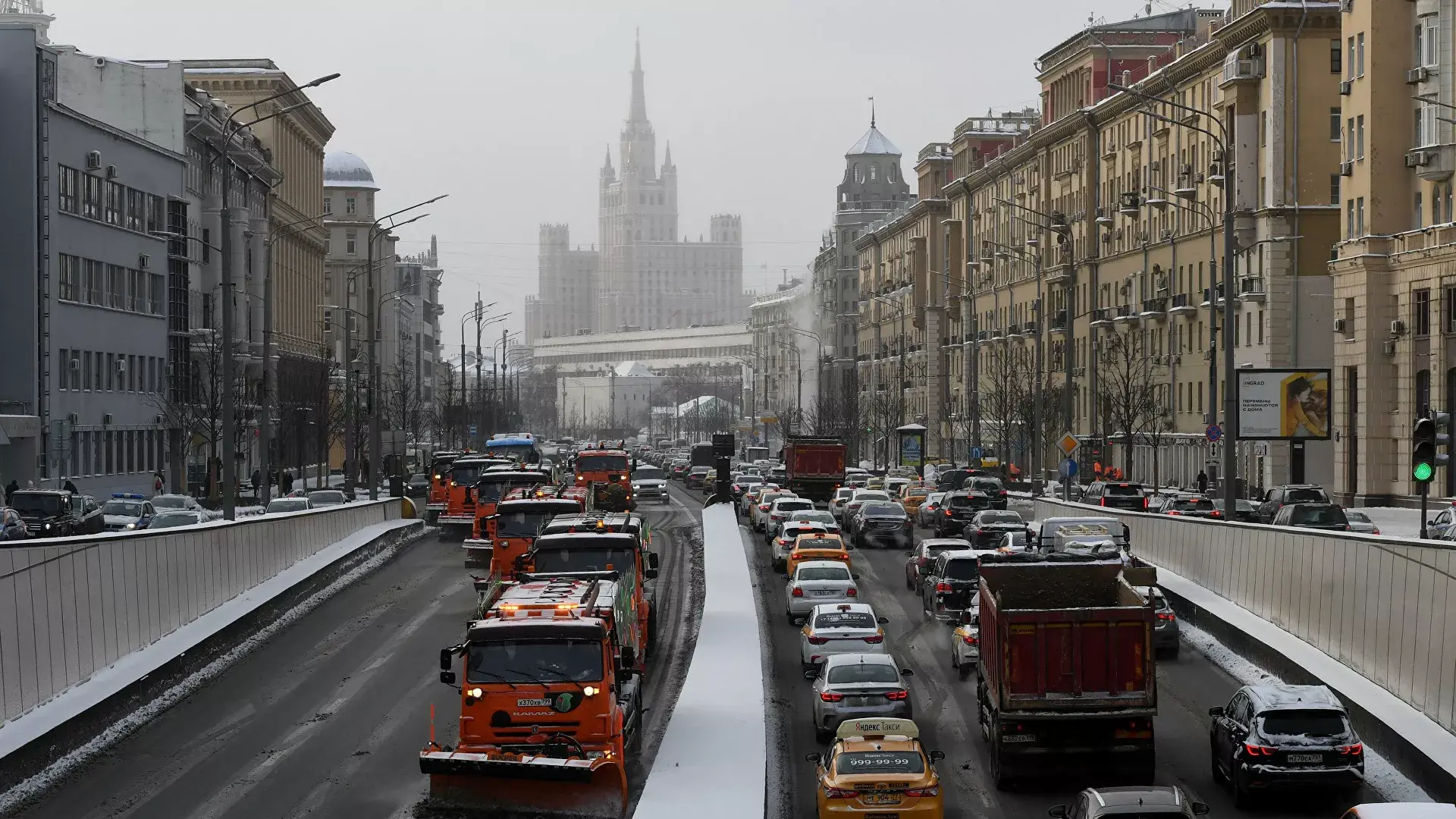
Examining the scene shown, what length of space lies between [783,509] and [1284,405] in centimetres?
1484

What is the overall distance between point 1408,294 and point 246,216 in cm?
5295

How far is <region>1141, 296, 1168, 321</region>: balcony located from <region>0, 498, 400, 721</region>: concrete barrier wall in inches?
2256

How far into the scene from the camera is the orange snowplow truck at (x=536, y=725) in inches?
788

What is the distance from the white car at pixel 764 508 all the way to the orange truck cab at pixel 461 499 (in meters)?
8.91

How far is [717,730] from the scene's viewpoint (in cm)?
2423

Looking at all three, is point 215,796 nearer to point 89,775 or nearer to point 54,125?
point 89,775

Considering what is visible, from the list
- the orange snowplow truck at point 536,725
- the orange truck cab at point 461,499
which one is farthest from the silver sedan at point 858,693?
the orange truck cab at point 461,499

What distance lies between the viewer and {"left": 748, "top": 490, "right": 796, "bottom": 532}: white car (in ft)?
199

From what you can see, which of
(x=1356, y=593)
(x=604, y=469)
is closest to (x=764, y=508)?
(x=604, y=469)

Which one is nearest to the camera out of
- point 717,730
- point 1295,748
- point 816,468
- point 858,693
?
point 1295,748

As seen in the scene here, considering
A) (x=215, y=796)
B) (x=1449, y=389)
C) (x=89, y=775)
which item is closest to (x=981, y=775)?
(x=215, y=796)

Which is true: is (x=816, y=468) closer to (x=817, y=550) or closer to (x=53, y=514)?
(x=817, y=550)

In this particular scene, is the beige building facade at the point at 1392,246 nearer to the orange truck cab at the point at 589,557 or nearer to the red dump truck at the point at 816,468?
the red dump truck at the point at 816,468

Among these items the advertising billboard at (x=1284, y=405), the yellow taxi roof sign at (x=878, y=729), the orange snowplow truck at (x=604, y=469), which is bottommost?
the yellow taxi roof sign at (x=878, y=729)
